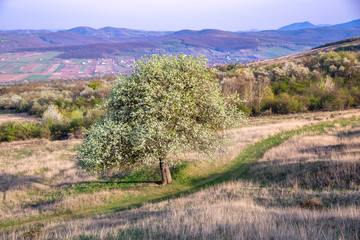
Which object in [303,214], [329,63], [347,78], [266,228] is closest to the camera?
[266,228]

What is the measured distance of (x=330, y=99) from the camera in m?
52.4

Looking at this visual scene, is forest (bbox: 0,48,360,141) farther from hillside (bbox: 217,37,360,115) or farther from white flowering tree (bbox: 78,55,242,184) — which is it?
white flowering tree (bbox: 78,55,242,184)

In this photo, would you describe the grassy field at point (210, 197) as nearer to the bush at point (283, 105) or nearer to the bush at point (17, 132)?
the bush at point (17, 132)

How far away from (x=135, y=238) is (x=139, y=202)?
10.3 m

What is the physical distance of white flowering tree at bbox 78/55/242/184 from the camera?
47.7ft

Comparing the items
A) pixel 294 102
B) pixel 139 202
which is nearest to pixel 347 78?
pixel 294 102

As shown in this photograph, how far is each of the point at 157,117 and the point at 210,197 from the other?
6182 mm

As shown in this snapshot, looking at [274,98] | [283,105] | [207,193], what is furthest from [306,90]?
[207,193]

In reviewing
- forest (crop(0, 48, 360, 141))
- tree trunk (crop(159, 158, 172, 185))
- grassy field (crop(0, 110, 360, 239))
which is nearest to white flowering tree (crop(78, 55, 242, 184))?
tree trunk (crop(159, 158, 172, 185))

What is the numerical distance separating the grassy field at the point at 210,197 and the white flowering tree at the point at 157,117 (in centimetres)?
313

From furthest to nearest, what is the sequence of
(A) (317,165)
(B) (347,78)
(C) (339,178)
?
1. (B) (347,78)
2. (A) (317,165)
3. (C) (339,178)

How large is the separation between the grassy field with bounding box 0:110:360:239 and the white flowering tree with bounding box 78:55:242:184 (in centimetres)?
313

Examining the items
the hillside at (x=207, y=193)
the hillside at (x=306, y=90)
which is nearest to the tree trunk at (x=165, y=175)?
the hillside at (x=207, y=193)

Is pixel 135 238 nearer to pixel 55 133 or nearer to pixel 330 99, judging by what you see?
pixel 55 133
